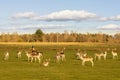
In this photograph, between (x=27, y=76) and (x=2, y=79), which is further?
(x=27, y=76)

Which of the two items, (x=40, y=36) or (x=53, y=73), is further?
(x=40, y=36)

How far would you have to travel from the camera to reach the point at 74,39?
198m

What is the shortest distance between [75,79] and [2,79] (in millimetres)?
5904

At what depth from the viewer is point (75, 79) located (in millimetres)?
29203

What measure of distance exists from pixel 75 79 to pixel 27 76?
14.3 ft

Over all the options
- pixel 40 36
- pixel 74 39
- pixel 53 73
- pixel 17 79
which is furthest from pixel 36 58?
pixel 74 39

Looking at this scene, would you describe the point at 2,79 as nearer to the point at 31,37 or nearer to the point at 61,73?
the point at 61,73

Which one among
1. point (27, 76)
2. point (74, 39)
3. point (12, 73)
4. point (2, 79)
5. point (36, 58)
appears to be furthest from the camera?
point (74, 39)

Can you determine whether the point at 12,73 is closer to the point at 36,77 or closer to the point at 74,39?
the point at 36,77

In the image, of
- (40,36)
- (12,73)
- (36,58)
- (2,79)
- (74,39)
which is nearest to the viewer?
(2,79)

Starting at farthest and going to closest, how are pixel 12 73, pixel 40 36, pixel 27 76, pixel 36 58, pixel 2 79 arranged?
pixel 40 36 < pixel 36 58 < pixel 12 73 < pixel 27 76 < pixel 2 79

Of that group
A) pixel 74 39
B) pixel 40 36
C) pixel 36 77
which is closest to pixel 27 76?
pixel 36 77

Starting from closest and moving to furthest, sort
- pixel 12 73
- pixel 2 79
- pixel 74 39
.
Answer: pixel 2 79 < pixel 12 73 < pixel 74 39

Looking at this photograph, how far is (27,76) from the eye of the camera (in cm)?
3077
